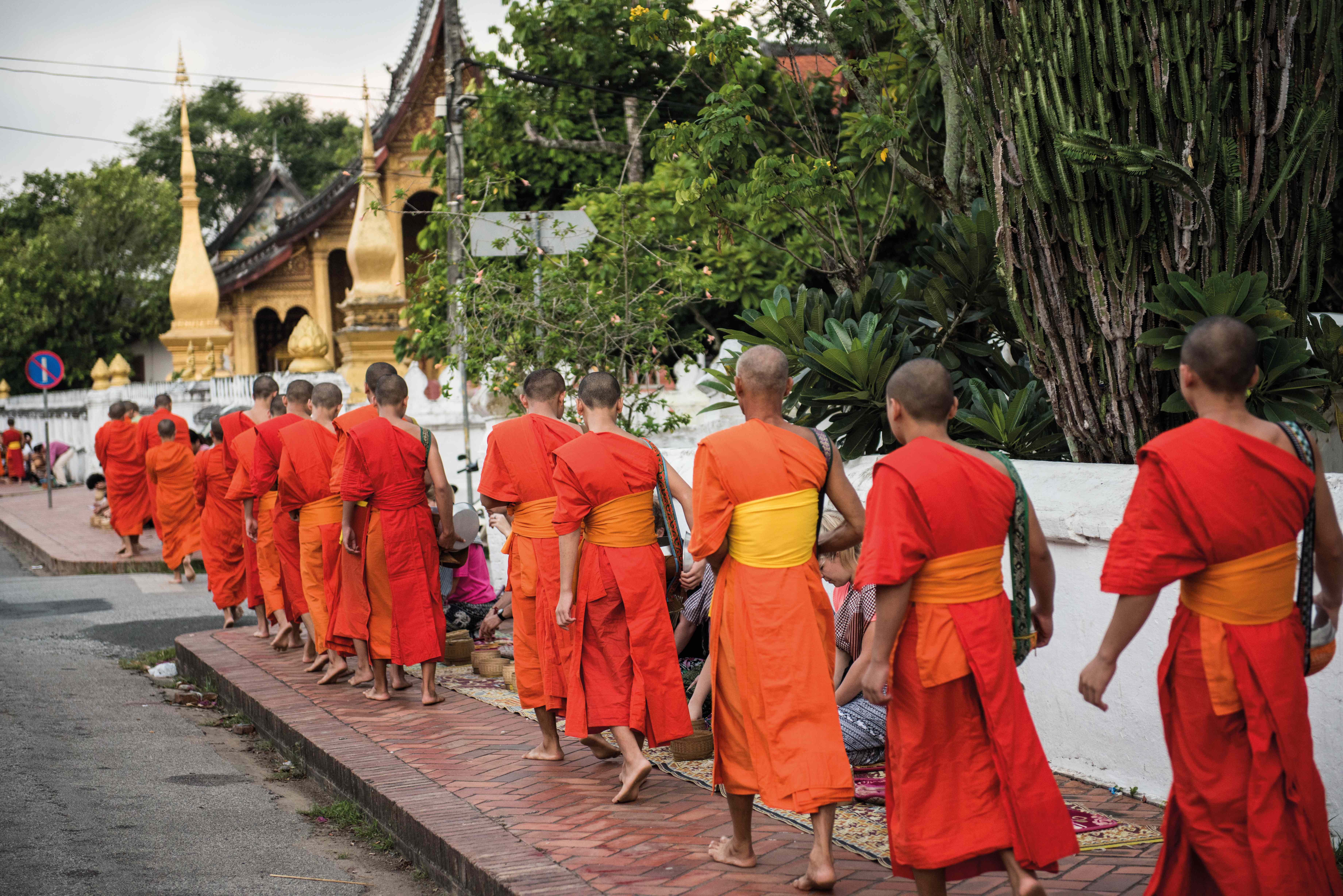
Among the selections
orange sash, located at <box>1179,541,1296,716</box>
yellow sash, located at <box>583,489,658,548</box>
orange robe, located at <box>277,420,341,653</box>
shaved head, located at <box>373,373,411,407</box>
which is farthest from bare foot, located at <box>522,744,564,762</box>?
orange sash, located at <box>1179,541,1296,716</box>

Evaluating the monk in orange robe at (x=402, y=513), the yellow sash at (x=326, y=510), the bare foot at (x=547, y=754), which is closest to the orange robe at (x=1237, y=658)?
the bare foot at (x=547, y=754)

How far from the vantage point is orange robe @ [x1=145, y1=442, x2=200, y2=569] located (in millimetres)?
13469

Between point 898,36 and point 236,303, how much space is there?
2142cm

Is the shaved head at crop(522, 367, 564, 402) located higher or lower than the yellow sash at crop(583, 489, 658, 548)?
higher

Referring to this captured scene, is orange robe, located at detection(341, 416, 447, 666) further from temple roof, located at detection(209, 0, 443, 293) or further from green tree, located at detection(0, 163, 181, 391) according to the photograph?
green tree, located at detection(0, 163, 181, 391)

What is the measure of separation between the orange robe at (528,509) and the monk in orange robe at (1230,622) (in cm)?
308

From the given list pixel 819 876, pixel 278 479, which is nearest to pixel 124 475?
pixel 278 479

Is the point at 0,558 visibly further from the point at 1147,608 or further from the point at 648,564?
the point at 1147,608

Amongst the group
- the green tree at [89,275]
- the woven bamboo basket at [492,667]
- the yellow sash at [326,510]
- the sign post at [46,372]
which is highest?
the green tree at [89,275]

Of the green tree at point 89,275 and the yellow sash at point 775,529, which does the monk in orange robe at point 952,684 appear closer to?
the yellow sash at point 775,529

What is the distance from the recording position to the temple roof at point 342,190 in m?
24.2

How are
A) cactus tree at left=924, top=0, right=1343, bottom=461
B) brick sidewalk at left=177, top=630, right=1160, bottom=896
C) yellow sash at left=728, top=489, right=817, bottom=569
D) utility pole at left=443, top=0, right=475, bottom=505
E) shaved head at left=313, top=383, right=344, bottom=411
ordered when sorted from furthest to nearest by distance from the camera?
utility pole at left=443, top=0, right=475, bottom=505, shaved head at left=313, top=383, right=344, bottom=411, cactus tree at left=924, top=0, right=1343, bottom=461, yellow sash at left=728, top=489, right=817, bottom=569, brick sidewalk at left=177, top=630, right=1160, bottom=896

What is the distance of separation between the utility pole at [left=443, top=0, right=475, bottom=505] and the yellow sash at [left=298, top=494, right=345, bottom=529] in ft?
4.50

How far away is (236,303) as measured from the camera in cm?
2752
